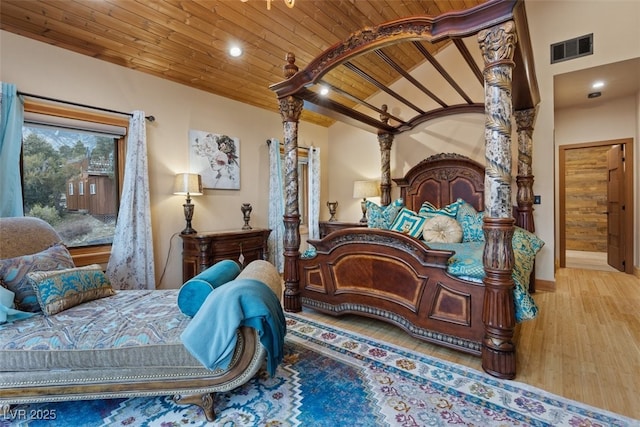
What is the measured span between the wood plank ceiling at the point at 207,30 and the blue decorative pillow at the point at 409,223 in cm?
171

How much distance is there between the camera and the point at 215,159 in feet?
13.5

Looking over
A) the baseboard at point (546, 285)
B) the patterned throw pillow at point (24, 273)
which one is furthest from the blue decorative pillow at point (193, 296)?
the baseboard at point (546, 285)

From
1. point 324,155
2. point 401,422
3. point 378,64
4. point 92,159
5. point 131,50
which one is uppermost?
point 378,64

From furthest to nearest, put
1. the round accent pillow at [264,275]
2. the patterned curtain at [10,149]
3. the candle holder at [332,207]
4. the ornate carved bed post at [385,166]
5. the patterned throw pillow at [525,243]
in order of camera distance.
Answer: the candle holder at [332,207], the ornate carved bed post at [385,166], the patterned throw pillow at [525,243], the patterned curtain at [10,149], the round accent pillow at [264,275]

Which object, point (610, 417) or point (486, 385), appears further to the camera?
point (486, 385)

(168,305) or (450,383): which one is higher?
(168,305)

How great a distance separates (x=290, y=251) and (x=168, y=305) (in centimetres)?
140

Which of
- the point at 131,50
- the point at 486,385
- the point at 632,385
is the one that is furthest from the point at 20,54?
the point at 632,385

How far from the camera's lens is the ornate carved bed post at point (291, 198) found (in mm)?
3095

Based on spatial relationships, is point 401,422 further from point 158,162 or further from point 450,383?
point 158,162

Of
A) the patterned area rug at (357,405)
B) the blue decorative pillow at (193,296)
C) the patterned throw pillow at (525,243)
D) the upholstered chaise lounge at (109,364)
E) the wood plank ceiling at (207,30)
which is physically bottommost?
the patterned area rug at (357,405)

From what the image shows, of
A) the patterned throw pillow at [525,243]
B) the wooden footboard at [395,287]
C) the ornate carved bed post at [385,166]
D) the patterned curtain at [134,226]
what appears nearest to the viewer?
the wooden footboard at [395,287]

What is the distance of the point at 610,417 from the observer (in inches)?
62.2

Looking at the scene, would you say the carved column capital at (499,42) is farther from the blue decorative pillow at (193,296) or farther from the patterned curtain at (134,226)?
the patterned curtain at (134,226)
